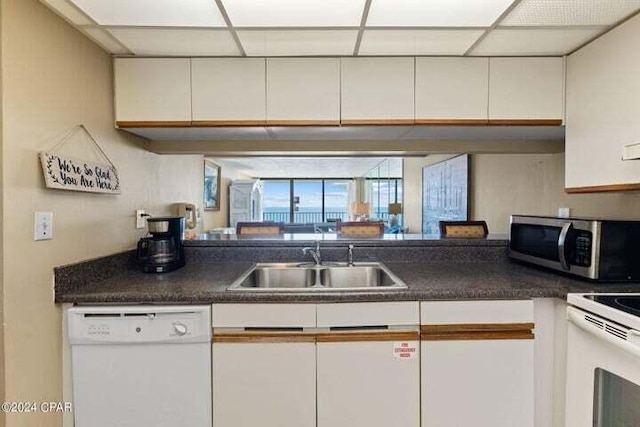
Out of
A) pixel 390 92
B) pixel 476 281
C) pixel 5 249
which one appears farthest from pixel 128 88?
pixel 476 281

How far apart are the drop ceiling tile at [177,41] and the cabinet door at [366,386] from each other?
149 cm

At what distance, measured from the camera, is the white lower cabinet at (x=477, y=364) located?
4.90ft

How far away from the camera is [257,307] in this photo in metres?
1.48

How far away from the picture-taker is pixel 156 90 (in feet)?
6.02

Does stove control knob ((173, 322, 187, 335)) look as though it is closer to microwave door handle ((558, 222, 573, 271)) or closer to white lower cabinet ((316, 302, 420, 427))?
white lower cabinet ((316, 302, 420, 427))

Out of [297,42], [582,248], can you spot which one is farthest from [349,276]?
[297,42]

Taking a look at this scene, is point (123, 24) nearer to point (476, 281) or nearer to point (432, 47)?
point (432, 47)

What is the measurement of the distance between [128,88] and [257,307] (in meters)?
1.35

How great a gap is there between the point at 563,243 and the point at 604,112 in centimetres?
64

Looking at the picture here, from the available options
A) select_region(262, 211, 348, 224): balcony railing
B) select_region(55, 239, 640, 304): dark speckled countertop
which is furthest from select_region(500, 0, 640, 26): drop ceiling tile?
Result: select_region(262, 211, 348, 224): balcony railing

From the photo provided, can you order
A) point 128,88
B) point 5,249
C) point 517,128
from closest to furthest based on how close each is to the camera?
point 5,249, point 128,88, point 517,128

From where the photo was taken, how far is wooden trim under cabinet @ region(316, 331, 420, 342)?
1481mm

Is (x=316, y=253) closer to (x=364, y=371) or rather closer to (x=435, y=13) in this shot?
(x=364, y=371)

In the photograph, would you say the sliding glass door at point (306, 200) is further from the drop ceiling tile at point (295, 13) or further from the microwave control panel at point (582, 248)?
the drop ceiling tile at point (295, 13)
